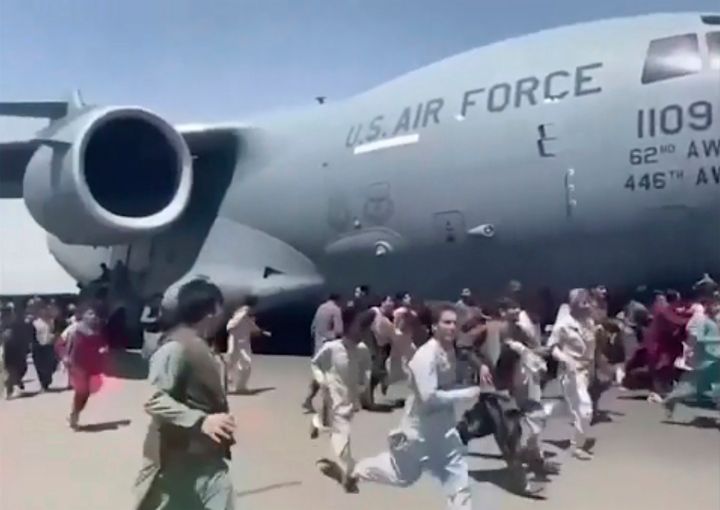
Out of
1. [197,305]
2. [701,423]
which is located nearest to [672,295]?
[701,423]

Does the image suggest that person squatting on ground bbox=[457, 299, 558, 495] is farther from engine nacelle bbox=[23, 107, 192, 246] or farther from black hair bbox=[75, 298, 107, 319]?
black hair bbox=[75, 298, 107, 319]

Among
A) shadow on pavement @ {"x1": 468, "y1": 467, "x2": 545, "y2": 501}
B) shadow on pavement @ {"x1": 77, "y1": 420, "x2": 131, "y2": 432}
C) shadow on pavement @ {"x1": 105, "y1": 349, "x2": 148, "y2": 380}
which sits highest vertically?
A: shadow on pavement @ {"x1": 105, "y1": 349, "x2": 148, "y2": 380}

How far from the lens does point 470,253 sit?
213 inches

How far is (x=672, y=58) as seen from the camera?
5.04 meters

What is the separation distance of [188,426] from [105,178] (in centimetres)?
445

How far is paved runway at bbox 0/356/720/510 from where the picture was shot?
370 cm

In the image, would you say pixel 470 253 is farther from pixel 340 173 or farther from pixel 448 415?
pixel 448 415

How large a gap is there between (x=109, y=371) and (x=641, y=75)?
136 inches

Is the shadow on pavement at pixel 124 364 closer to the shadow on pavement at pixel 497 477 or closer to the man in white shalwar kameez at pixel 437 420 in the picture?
the shadow on pavement at pixel 497 477

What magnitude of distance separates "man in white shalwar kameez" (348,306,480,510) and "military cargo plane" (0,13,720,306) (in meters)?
1.73

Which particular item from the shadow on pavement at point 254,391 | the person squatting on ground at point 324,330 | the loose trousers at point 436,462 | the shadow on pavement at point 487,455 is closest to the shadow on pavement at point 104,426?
the shadow on pavement at point 254,391

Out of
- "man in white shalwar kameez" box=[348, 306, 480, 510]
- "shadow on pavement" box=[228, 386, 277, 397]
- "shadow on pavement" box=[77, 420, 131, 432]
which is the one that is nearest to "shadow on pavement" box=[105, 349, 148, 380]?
"shadow on pavement" box=[77, 420, 131, 432]

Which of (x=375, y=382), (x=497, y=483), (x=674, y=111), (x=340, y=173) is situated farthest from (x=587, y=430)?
(x=340, y=173)

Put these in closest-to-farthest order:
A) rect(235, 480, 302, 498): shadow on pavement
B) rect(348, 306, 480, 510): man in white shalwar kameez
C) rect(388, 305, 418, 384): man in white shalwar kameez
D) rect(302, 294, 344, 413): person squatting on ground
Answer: rect(348, 306, 480, 510): man in white shalwar kameez, rect(235, 480, 302, 498): shadow on pavement, rect(388, 305, 418, 384): man in white shalwar kameez, rect(302, 294, 344, 413): person squatting on ground
